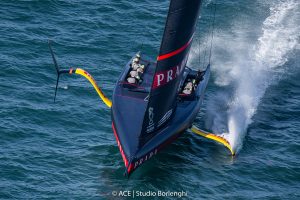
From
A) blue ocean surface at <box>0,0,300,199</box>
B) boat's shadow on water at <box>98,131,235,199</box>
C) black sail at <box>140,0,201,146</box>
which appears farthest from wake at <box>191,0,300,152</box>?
black sail at <box>140,0,201,146</box>

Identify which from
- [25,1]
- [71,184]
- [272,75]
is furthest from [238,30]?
[71,184]

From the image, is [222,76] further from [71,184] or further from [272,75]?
[71,184]

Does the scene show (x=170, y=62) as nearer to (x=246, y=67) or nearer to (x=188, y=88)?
(x=188, y=88)

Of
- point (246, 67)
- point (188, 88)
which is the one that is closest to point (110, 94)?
point (188, 88)

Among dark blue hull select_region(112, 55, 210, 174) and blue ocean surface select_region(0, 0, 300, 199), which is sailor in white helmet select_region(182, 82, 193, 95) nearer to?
dark blue hull select_region(112, 55, 210, 174)

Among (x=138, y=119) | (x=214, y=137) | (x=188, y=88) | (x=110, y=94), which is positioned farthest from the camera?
(x=110, y=94)
